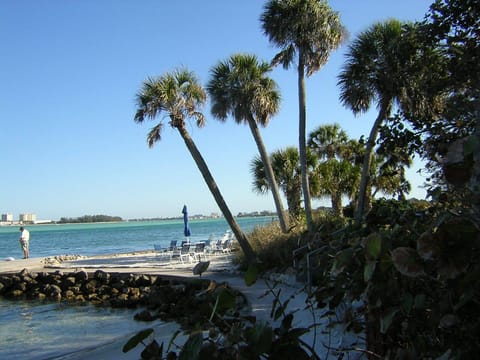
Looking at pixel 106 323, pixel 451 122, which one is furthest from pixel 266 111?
pixel 451 122

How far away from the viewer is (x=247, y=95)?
59.3 ft

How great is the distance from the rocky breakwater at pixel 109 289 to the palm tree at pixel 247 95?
582 centimetres

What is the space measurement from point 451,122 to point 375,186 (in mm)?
17855

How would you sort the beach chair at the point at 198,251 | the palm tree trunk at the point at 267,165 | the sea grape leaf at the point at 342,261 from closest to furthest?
1. the sea grape leaf at the point at 342,261
2. the palm tree trunk at the point at 267,165
3. the beach chair at the point at 198,251

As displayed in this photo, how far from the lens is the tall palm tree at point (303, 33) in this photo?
17.1 metres

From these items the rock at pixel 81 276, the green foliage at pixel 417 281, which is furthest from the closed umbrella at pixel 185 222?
the green foliage at pixel 417 281

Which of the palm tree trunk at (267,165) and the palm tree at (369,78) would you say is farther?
the palm tree trunk at (267,165)

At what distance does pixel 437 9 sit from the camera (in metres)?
7.68

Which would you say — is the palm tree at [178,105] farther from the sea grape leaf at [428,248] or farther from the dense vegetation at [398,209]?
the sea grape leaf at [428,248]

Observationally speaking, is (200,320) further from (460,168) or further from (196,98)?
(196,98)

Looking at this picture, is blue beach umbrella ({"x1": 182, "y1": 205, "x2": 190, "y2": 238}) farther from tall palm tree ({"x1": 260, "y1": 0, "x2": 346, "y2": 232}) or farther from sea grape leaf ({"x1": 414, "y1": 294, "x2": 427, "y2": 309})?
sea grape leaf ({"x1": 414, "y1": 294, "x2": 427, "y2": 309})

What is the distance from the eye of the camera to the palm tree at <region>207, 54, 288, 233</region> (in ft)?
59.4

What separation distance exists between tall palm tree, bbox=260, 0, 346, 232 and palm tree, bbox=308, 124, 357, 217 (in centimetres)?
806

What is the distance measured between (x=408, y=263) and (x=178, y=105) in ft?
52.5
